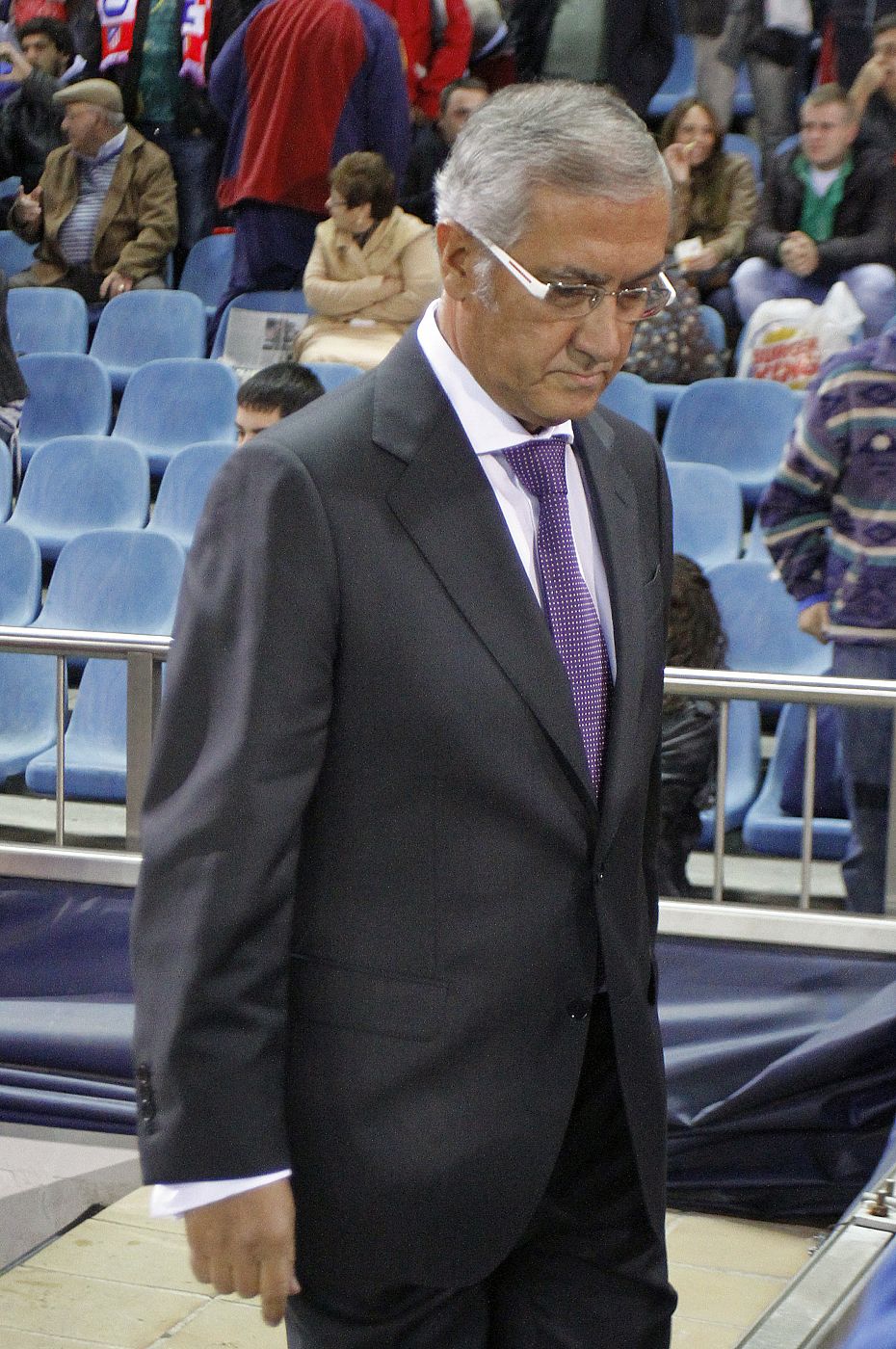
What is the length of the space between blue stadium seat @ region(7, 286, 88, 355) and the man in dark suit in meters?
5.12

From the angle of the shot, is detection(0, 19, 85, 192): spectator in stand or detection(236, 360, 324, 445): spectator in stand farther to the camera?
detection(0, 19, 85, 192): spectator in stand

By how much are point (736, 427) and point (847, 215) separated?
2.39 ft

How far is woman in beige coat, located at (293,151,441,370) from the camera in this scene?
5.05 m

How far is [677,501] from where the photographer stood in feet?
14.6

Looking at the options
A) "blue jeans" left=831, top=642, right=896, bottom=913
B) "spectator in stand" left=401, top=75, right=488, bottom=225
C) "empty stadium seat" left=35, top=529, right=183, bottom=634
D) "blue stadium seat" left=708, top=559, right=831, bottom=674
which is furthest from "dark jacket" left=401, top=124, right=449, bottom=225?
"blue jeans" left=831, top=642, right=896, bottom=913

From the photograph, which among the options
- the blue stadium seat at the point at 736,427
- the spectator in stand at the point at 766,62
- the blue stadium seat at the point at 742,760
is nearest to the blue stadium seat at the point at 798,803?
the blue stadium seat at the point at 742,760

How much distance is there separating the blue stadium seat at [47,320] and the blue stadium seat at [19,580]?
1732mm

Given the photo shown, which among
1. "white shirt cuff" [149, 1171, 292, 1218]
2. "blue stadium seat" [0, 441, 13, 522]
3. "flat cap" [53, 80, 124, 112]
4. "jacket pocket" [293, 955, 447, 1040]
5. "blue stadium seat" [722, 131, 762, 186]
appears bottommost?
"blue stadium seat" [0, 441, 13, 522]

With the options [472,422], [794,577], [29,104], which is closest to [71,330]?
[29,104]

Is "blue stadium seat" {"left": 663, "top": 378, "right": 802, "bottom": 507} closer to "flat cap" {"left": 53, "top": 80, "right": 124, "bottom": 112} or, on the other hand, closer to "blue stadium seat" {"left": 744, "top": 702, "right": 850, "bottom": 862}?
"blue stadium seat" {"left": 744, "top": 702, "right": 850, "bottom": 862}

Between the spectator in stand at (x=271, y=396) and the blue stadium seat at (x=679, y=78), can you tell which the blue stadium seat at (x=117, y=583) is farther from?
the blue stadium seat at (x=679, y=78)

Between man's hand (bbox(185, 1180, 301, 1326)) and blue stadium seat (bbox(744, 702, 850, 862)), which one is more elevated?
man's hand (bbox(185, 1180, 301, 1326))

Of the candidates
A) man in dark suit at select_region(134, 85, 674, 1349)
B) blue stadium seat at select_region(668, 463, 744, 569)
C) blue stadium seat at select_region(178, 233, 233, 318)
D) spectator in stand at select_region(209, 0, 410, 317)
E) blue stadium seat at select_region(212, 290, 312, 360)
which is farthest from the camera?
blue stadium seat at select_region(178, 233, 233, 318)

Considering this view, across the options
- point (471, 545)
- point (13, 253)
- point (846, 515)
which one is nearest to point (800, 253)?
point (846, 515)
